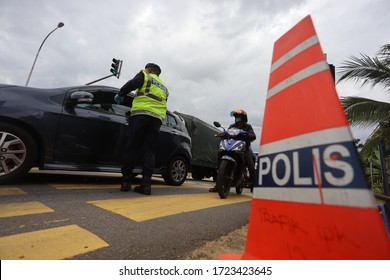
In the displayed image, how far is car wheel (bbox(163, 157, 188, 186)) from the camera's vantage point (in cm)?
474

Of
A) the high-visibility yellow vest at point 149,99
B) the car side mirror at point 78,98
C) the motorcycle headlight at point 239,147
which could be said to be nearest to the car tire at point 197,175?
the motorcycle headlight at point 239,147

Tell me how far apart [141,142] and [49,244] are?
2114mm

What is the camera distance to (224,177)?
12.5 feet

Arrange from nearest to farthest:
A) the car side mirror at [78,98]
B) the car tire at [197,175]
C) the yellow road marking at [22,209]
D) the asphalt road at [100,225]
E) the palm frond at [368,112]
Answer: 1. the asphalt road at [100,225]
2. the yellow road marking at [22,209]
3. the car side mirror at [78,98]
4. the palm frond at [368,112]
5. the car tire at [197,175]

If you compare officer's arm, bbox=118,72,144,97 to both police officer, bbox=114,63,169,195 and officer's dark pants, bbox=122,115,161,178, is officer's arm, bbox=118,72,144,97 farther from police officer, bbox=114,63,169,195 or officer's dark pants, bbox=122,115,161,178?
officer's dark pants, bbox=122,115,161,178

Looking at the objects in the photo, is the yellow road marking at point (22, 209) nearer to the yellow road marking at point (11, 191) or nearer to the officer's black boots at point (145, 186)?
the yellow road marking at point (11, 191)

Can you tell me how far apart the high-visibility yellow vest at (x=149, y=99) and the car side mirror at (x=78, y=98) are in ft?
1.95

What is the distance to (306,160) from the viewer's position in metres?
0.88

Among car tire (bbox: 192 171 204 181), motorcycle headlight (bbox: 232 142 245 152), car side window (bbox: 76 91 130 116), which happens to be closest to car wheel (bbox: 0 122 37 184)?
car side window (bbox: 76 91 130 116)

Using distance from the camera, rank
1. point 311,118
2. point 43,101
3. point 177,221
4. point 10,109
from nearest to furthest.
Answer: point 311,118
point 177,221
point 10,109
point 43,101

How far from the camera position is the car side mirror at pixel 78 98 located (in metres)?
3.22

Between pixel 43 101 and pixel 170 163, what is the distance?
235cm

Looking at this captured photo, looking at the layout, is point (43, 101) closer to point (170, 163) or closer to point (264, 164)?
point (170, 163)
